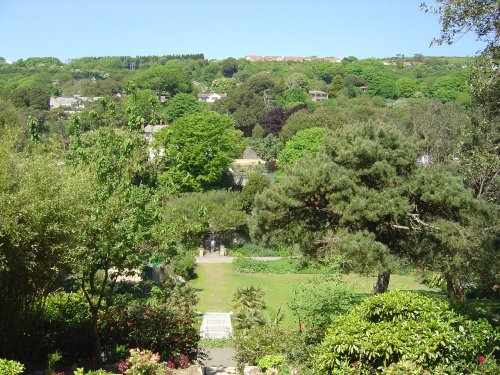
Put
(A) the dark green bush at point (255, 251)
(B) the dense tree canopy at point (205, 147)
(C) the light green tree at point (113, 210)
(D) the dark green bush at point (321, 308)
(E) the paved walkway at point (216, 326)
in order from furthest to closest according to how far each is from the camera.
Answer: (B) the dense tree canopy at point (205, 147) → (A) the dark green bush at point (255, 251) → (E) the paved walkway at point (216, 326) → (D) the dark green bush at point (321, 308) → (C) the light green tree at point (113, 210)

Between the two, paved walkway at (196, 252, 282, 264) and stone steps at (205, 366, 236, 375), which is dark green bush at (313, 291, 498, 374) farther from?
paved walkway at (196, 252, 282, 264)

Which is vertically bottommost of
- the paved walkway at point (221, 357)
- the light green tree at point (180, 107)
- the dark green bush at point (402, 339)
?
the paved walkway at point (221, 357)

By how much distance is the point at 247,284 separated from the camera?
79.3 ft

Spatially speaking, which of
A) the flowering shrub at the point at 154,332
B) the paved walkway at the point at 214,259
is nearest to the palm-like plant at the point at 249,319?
the flowering shrub at the point at 154,332

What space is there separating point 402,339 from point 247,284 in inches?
686

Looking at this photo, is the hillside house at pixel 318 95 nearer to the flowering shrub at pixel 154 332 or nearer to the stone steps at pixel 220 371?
the stone steps at pixel 220 371

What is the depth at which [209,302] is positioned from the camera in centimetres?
2112

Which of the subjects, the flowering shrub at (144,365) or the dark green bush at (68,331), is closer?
the flowering shrub at (144,365)

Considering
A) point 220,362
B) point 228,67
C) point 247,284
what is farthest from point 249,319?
point 228,67

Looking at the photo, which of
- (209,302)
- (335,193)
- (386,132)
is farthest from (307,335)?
(209,302)

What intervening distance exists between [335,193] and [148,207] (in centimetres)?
706

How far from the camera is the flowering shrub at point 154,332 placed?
394 inches

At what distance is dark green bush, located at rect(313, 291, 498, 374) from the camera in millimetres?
6977

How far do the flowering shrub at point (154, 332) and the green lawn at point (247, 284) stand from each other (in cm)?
867
